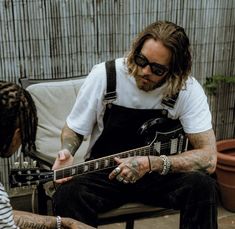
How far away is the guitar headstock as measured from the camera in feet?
7.79

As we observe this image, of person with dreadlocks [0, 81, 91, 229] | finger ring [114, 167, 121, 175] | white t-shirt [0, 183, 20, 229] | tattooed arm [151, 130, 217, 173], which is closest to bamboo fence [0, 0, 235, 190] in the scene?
tattooed arm [151, 130, 217, 173]

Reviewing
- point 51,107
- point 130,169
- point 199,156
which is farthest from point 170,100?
point 51,107

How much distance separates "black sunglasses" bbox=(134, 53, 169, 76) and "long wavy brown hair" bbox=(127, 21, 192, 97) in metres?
0.03

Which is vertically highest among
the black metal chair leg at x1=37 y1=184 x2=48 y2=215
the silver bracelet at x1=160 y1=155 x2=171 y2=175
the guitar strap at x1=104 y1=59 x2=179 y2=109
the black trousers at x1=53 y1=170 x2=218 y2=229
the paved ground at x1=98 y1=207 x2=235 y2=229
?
the guitar strap at x1=104 y1=59 x2=179 y2=109

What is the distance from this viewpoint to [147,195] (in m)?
2.77

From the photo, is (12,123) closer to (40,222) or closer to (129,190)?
(40,222)

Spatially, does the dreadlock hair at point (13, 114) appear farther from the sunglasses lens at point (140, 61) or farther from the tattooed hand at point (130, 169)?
the sunglasses lens at point (140, 61)

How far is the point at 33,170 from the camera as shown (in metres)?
2.44

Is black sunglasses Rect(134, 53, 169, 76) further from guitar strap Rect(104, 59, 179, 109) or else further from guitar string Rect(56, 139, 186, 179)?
guitar string Rect(56, 139, 186, 179)

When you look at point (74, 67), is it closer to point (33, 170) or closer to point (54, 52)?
point (54, 52)

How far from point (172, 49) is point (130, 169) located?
70 centimetres

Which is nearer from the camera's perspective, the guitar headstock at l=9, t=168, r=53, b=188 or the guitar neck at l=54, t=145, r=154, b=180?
the guitar headstock at l=9, t=168, r=53, b=188

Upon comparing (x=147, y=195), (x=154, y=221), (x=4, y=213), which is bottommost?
(x=154, y=221)

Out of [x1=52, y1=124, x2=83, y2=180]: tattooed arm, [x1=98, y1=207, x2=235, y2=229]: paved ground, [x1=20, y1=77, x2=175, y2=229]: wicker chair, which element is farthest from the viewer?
[x1=98, y1=207, x2=235, y2=229]: paved ground
